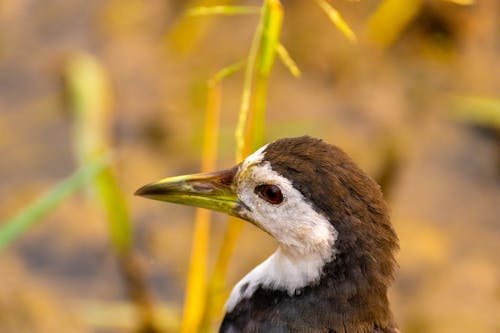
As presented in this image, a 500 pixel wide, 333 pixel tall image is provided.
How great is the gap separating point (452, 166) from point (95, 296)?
6.81 ft

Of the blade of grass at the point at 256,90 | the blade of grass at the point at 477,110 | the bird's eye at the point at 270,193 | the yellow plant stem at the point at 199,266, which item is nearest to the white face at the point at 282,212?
the bird's eye at the point at 270,193

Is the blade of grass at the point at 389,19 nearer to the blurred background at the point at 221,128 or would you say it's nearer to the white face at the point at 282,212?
the blurred background at the point at 221,128

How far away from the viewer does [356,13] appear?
641 cm

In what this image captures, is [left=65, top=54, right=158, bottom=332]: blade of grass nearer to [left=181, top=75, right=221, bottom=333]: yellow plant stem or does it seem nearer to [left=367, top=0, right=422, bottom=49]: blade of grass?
[left=181, top=75, right=221, bottom=333]: yellow plant stem

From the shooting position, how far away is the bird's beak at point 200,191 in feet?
11.9

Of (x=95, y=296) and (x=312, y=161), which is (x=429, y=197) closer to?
(x=95, y=296)

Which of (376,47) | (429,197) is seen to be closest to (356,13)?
(376,47)

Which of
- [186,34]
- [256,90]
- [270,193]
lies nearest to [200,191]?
[270,193]

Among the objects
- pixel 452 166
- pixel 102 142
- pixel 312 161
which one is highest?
pixel 452 166

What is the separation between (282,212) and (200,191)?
32cm

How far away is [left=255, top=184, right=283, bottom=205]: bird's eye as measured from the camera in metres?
3.46

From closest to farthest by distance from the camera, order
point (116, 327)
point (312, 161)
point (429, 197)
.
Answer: point (312, 161) < point (116, 327) < point (429, 197)

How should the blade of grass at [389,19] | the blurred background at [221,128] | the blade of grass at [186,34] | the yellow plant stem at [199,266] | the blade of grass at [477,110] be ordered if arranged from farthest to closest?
1. the blade of grass at [186,34]
2. the blade of grass at [389,19]
3. the blade of grass at [477,110]
4. the blurred background at [221,128]
5. the yellow plant stem at [199,266]

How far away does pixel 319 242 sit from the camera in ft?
11.0
